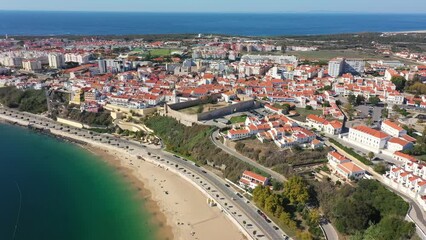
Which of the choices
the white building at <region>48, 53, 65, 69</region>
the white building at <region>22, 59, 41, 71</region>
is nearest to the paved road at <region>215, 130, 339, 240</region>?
the white building at <region>22, 59, 41, 71</region>

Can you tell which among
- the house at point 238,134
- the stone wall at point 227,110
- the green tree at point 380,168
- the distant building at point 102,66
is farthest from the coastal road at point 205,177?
the distant building at point 102,66

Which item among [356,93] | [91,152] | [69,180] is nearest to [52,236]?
[69,180]

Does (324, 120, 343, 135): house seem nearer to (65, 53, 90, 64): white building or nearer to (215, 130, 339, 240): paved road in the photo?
(215, 130, 339, 240): paved road

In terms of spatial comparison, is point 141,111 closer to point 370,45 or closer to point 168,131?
point 168,131

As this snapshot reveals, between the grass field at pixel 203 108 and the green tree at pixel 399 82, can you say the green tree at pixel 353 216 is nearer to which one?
the grass field at pixel 203 108

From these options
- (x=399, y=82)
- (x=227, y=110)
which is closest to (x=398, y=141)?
(x=227, y=110)
